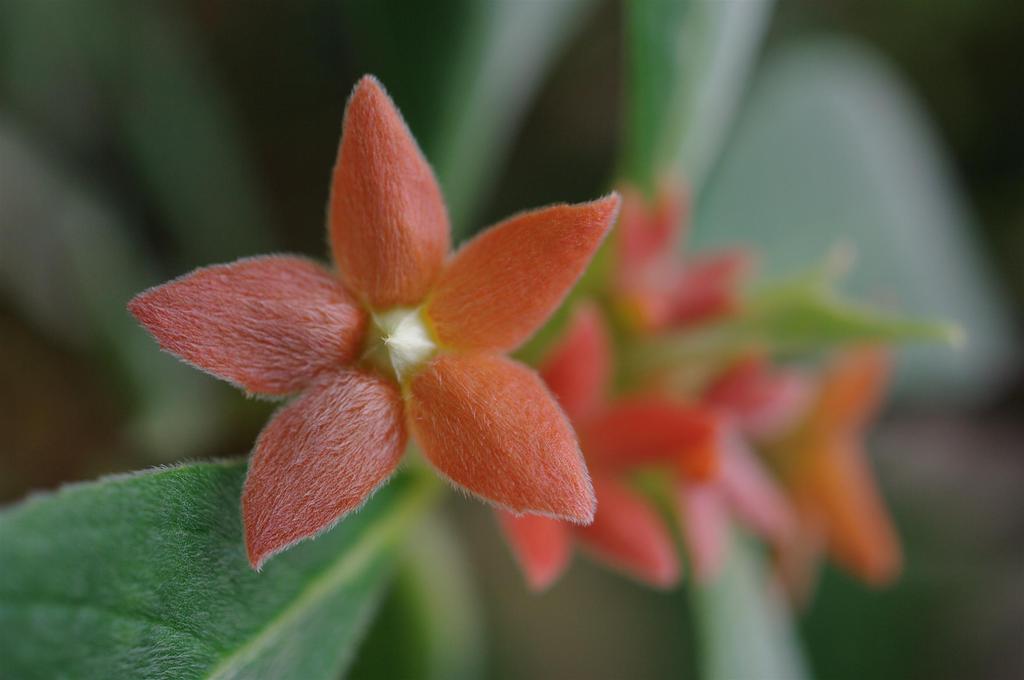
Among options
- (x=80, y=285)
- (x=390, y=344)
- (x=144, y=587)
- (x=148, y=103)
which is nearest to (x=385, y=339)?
(x=390, y=344)

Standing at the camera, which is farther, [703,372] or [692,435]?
[703,372]

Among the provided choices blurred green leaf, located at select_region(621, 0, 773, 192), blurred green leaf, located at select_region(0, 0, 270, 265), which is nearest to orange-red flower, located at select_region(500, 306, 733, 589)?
blurred green leaf, located at select_region(621, 0, 773, 192)

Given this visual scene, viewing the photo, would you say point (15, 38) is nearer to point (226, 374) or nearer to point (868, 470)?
point (226, 374)

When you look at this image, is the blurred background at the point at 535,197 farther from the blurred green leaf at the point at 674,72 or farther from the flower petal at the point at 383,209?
the flower petal at the point at 383,209

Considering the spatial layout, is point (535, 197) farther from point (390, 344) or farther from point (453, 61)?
point (390, 344)

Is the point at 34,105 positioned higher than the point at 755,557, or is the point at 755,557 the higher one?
the point at 34,105

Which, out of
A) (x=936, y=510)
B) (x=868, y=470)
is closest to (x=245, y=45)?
(x=868, y=470)

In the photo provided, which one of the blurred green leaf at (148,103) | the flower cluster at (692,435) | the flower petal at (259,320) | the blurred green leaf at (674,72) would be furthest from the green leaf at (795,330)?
the blurred green leaf at (148,103)
